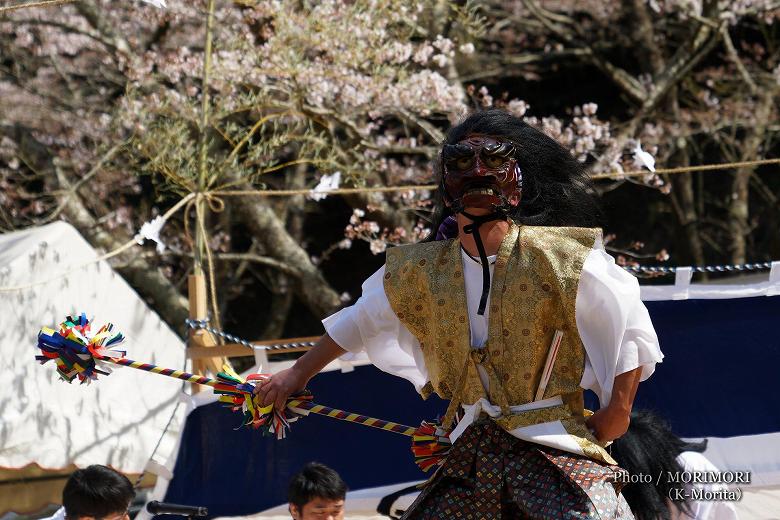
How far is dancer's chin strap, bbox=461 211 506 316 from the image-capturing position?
2.49 metres

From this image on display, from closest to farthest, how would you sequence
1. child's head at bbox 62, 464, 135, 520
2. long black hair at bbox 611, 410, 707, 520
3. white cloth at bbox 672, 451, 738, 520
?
long black hair at bbox 611, 410, 707, 520
child's head at bbox 62, 464, 135, 520
white cloth at bbox 672, 451, 738, 520

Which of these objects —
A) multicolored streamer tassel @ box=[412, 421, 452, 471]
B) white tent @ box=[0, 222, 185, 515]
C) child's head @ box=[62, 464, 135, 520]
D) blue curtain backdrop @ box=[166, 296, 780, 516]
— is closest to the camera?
multicolored streamer tassel @ box=[412, 421, 452, 471]

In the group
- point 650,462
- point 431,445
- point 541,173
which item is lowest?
point 650,462

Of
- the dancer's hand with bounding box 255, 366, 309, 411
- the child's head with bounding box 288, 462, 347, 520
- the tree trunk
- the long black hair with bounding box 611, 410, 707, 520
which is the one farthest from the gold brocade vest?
the tree trunk

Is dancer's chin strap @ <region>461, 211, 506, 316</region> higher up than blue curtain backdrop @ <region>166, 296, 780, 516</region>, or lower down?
higher up

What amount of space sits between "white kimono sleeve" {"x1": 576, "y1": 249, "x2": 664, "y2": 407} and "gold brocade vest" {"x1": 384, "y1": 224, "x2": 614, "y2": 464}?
0.03 metres

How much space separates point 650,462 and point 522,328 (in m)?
1.44

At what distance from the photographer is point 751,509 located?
4.39 meters

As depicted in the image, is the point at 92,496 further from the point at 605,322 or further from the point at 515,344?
the point at 605,322

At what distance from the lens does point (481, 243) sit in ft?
8.25

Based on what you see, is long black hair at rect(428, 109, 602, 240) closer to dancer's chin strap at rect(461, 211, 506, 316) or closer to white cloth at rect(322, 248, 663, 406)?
dancer's chin strap at rect(461, 211, 506, 316)

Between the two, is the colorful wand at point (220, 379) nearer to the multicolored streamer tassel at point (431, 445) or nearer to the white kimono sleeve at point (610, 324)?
the multicolored streamer tassel at point (431, 445)

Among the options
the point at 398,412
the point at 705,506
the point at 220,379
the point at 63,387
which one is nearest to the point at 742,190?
the point at 398,412

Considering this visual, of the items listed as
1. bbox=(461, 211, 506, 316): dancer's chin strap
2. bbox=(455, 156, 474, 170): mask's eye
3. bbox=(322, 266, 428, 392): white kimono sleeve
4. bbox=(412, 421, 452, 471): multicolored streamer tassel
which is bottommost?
bbox=(412, 421, 452, 471): multicolored streamer tassel
